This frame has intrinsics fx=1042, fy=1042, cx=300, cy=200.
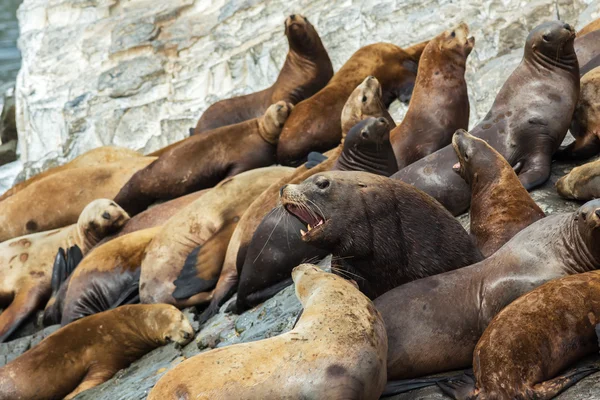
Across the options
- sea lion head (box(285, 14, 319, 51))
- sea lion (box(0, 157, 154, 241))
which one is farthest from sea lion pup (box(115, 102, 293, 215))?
sea lion head (box(285, 14, 319, 51))

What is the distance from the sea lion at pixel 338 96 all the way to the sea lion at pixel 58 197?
2.20m

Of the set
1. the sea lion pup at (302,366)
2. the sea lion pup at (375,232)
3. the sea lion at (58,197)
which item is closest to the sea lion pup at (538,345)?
Result: the sea lion pup at (302,366)

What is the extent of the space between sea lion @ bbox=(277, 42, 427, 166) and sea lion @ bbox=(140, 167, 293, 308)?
3.80ft

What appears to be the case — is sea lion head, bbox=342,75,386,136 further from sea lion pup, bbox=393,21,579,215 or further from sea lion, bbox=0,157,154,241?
sea lion, bbox=0,157,154,241

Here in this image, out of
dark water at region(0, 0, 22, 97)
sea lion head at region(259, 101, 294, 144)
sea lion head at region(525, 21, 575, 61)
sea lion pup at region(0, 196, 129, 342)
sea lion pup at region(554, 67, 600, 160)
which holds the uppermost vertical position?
sea lion head at region(525, 21, 575, 61)

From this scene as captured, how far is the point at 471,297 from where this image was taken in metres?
5.02

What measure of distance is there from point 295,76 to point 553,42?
4942 millimetres

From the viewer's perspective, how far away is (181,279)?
8.30 m

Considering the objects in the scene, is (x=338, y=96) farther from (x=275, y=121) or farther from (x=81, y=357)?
(x=81, y=357)

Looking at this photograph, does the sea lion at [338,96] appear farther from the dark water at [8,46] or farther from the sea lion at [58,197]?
the dark water at [8,46]

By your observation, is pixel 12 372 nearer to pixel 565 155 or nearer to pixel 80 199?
pixel 80 199

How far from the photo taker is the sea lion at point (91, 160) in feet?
41.9

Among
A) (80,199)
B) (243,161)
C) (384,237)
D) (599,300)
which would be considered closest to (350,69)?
(243,161)

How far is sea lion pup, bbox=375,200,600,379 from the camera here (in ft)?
16.0
